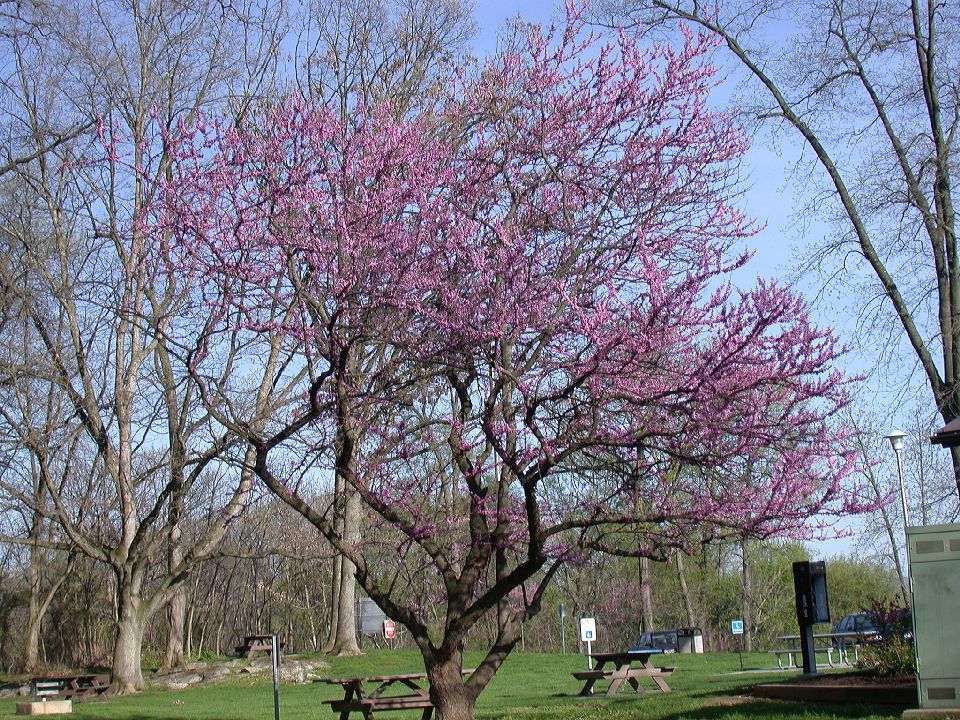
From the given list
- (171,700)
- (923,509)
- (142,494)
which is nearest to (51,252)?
(171,700)

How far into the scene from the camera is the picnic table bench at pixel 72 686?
913 inches

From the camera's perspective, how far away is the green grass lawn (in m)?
11.6

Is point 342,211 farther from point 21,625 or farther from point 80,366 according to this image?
point 21,625

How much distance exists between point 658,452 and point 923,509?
24362mm

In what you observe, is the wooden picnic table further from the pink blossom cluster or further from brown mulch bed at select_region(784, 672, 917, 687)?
the pink blossom cluster

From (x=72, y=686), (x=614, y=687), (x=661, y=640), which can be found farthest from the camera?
(x=661, y=640)

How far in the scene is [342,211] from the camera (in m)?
9.42

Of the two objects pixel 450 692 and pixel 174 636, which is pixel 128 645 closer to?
pixel 174 636

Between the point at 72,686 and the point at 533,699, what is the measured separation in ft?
39.8

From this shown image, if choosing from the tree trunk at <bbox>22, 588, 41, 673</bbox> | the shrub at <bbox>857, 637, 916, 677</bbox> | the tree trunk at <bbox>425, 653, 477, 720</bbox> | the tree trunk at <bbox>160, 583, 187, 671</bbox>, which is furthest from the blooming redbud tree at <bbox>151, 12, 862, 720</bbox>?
the tree trunk at <bbox>22, 588, 41, 673</bbox>

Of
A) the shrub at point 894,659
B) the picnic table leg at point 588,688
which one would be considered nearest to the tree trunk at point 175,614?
the picnic table leg at point 588,688

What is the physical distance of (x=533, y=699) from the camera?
57.4ft

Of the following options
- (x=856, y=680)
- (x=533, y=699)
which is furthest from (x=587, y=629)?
(x=856, y=680)

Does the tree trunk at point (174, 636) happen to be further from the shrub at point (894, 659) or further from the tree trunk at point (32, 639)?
the shrub at point (894, 659)
